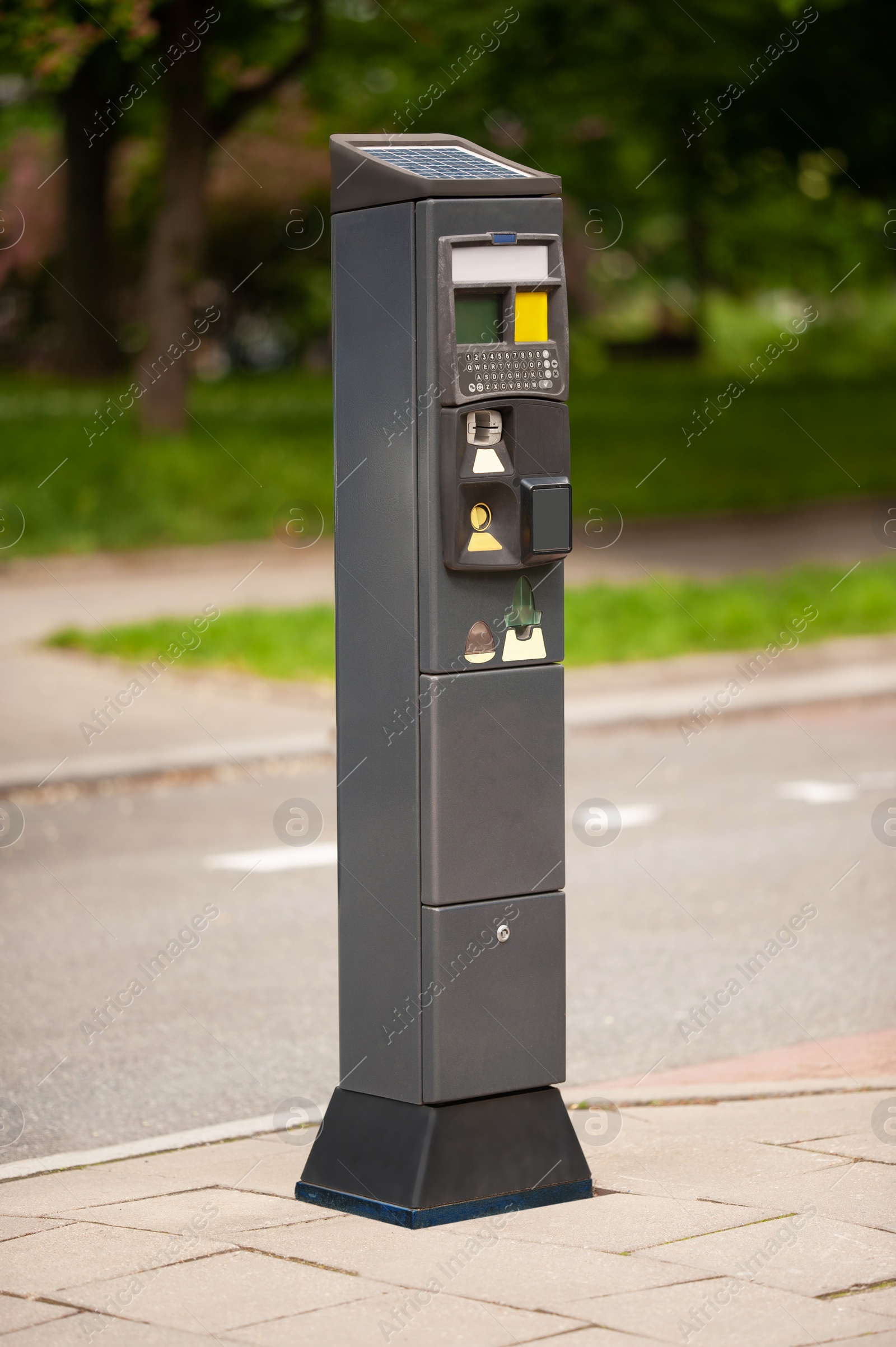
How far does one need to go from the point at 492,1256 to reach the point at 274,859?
518cm

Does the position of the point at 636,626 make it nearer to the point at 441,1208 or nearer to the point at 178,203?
the point at 178,203

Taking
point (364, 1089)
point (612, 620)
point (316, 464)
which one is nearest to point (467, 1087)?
point (364, 1089)

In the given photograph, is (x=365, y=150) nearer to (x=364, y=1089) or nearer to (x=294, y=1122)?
(x=364, y=1089)

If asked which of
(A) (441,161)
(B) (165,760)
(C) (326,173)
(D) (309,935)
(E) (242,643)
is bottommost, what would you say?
(D) (309,935)

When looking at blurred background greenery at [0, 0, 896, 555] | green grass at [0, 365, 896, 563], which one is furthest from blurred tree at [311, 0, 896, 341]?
green grass at [0, 365, 896, 563]

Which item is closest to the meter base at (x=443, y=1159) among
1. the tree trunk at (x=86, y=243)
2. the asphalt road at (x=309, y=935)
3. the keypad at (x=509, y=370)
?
the asphalt road at (x=309, y=935)

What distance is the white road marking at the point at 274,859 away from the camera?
9180 millimetres

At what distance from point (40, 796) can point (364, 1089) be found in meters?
6.44

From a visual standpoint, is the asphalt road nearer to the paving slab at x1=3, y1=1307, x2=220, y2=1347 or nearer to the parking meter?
the parking meter

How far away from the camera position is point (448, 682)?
15.0 ft

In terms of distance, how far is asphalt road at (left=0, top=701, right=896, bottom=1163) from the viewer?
6.40 meters

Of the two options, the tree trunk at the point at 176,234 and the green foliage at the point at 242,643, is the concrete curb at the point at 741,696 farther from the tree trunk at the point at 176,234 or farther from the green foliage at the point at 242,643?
the tree trunk at the point at 176,234

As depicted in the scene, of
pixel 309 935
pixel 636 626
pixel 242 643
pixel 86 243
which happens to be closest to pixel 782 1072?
pixel 309 935

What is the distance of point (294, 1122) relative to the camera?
5.65 meters
